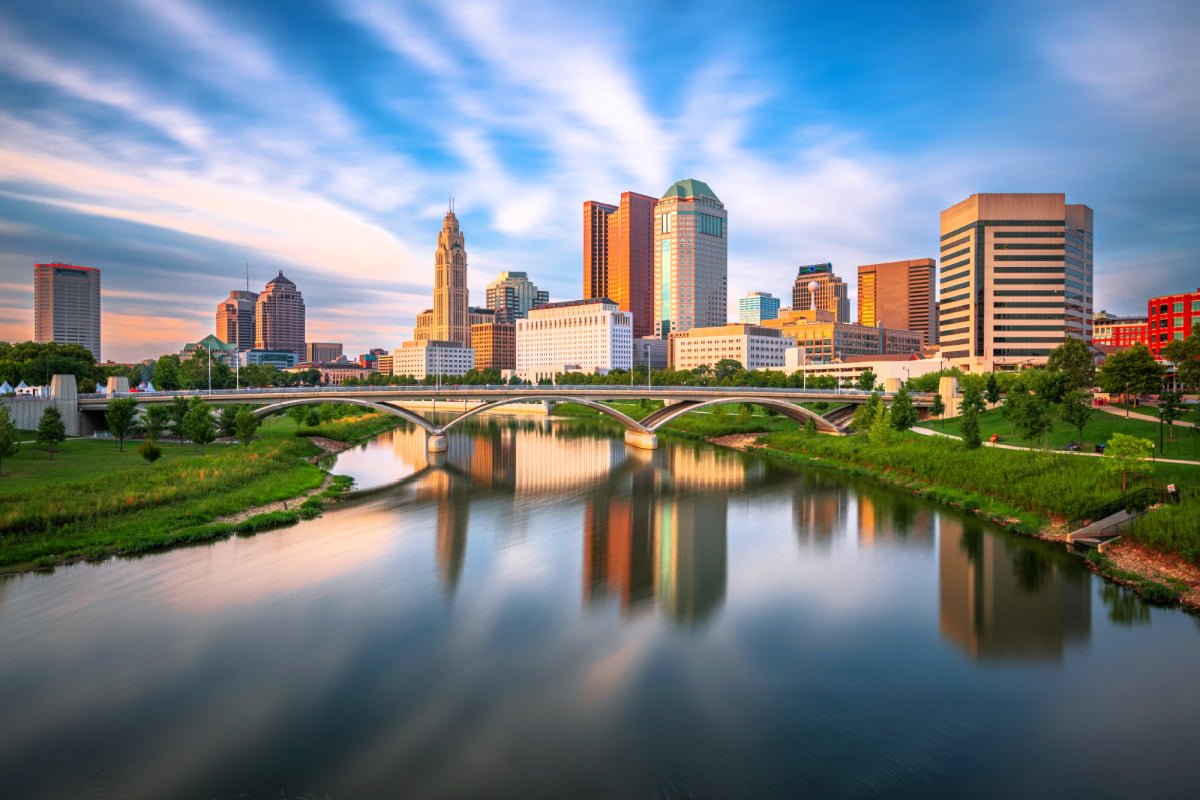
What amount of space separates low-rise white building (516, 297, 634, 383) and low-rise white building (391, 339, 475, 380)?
25.1m

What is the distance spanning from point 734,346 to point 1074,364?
8463 cm

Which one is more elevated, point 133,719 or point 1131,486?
point 1131,486

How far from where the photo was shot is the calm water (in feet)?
37.4

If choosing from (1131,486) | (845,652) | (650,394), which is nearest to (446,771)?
(845,652)

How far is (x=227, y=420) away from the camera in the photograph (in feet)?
169

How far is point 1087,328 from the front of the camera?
8900cm

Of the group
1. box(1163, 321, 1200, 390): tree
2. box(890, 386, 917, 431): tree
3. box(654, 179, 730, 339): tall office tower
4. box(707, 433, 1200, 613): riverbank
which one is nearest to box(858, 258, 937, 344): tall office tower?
box(654, 179, 730, 339): tall office tower

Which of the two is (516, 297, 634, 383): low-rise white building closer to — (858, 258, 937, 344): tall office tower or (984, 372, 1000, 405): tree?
(858, 258, 937, 344): tall office tower

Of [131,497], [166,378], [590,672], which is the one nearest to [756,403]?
[131,497]

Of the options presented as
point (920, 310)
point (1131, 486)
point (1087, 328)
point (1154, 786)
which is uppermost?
point (920, 310)

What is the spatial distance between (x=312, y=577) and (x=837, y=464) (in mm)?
36569

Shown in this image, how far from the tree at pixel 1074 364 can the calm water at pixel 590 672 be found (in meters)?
35.3

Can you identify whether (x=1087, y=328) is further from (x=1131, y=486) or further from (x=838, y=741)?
(x=838, y=741)

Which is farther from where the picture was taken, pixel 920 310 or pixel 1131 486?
pixel 920 310
